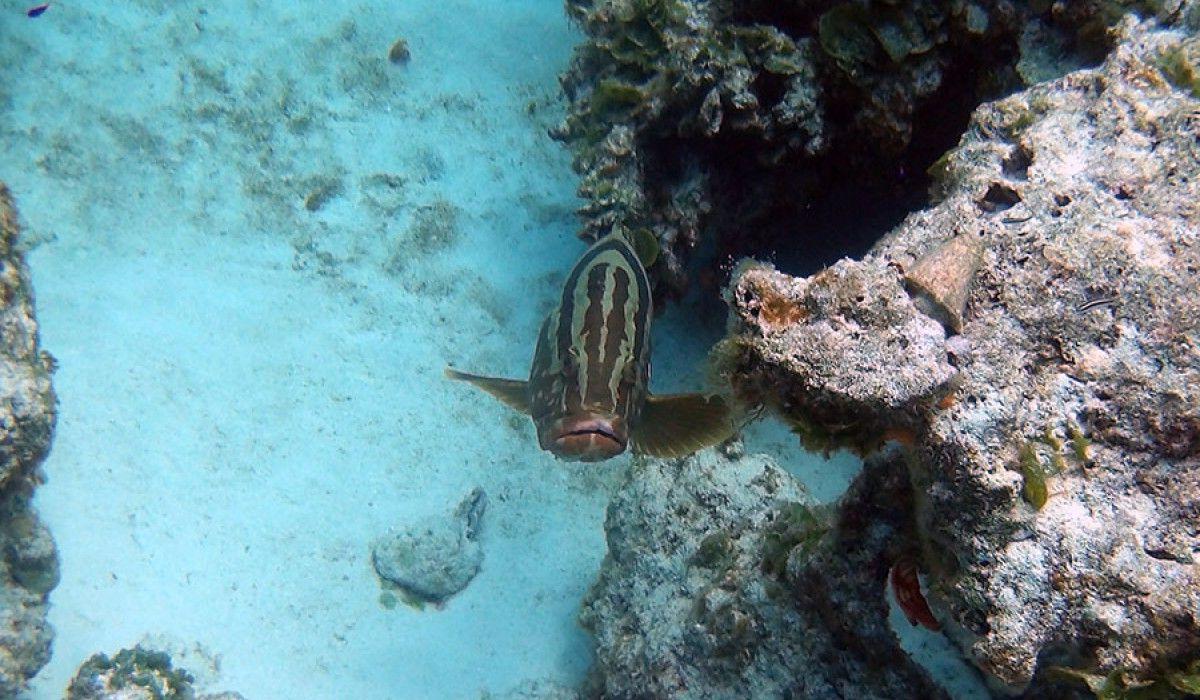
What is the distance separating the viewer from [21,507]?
5.06 meters

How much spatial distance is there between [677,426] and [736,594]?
3.70 feet

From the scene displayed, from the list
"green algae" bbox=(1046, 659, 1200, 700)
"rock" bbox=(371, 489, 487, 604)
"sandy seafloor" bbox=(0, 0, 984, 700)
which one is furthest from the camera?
"rock" bbox=(371, 489, 487, 604)

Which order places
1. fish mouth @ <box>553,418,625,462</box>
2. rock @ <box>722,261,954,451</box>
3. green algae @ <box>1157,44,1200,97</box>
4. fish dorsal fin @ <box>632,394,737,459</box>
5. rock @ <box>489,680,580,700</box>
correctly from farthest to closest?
rock @ <box>489,680,580,700</box> < fish dorsal fin @ <box>632,394,737,459</box> < fish mouth @ <box>553,418,625,462</box> < green algae @ <box>1157,44,1200,97</box> < rock @ <box>722,261,954,451</box>

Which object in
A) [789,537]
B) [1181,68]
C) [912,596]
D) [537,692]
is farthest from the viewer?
[537,692]

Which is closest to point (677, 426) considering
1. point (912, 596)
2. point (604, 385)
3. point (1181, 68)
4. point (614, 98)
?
point (604, 385)

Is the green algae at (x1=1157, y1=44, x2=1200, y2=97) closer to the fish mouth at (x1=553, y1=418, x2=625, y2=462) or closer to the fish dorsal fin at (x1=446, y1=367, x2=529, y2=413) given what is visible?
the fish mouth at (x1=553, y1=418, x2=625, y2=462)

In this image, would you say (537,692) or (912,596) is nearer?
(912,596)

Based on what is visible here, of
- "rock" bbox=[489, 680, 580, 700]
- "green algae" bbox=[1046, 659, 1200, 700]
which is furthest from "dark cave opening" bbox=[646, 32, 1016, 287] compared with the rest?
"rock" bbox=[489, 680, 580, 700]

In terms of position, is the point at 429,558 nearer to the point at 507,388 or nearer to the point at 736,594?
the point at 507,388

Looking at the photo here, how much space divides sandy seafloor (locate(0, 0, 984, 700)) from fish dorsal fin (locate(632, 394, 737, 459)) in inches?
65.2

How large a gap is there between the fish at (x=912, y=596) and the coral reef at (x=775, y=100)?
2.68 metres

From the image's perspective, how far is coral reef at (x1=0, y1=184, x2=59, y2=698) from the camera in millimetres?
4723

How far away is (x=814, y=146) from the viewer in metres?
4.79

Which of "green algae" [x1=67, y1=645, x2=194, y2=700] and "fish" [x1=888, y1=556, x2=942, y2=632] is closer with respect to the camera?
"fish" [x1=888, y1=556, x2=942, y2=632]
